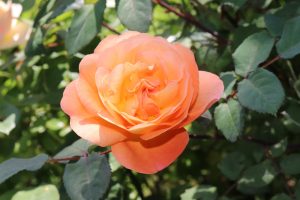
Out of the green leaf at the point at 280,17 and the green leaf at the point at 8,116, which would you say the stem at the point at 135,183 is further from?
the green leaf at the point at 280,17

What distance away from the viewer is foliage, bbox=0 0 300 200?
2.82ft

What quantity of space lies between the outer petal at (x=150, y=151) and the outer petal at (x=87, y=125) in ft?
0.10

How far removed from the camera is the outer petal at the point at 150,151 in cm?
75

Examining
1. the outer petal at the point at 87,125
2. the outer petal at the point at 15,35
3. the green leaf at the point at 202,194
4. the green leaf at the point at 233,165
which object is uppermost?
the outer petal at the point at 87,125

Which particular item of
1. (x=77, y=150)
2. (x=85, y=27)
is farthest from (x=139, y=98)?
(x=85, y=27)

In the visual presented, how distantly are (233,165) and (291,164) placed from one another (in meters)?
0.15

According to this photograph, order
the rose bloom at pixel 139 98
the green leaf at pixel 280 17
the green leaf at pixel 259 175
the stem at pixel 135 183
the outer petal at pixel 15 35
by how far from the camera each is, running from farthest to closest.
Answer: the outer petal at pixel 15 35 → the stem at pixel 135 183 → the green leaf at pixel 259 175 → the green leaf at pixel 280 17 → the rose bloom at pixel 139 98

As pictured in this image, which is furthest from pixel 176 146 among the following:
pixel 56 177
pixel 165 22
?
pixel 165 22

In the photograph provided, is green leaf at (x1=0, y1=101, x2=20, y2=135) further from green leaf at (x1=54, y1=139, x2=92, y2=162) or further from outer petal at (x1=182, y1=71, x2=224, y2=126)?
outer petal at (x1=182, y1=71, x2=224, y2=126)

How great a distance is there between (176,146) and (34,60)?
68cm

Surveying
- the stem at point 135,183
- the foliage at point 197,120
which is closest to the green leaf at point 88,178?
the foliage at point 197,120

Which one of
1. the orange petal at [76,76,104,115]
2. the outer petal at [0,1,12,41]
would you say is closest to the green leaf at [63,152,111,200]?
the orange petal at [76,76,104,115]

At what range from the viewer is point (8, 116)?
3.85 feet

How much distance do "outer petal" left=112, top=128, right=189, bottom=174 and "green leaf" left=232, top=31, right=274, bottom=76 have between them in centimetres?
21
